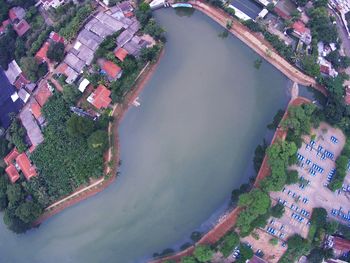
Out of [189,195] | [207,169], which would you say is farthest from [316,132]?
[189,195]

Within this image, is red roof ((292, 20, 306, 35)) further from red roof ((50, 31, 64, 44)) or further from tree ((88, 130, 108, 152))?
red roof ((50, 31, 64, 44))

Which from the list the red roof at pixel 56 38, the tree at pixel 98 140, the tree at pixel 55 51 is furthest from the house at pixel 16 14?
the tree at pixel 98 140

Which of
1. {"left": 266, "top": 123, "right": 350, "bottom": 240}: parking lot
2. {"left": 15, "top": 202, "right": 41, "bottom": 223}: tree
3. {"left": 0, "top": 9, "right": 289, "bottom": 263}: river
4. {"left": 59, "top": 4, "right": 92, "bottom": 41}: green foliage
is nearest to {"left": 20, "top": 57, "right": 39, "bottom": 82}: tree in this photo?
{"left": 59, "top": 4, "right": 92, "bottom": 41}: green foliage

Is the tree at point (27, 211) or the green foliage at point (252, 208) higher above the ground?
the green foliage at point (252, 208)

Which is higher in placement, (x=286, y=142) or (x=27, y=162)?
(x=286, y=142)

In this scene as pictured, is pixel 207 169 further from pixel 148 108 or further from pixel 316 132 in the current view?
pixel 316 132

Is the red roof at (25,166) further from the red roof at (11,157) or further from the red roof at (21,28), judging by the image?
the red roof at (21,28)

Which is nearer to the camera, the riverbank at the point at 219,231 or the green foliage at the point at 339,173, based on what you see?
the riverbank at the point at 219,231
